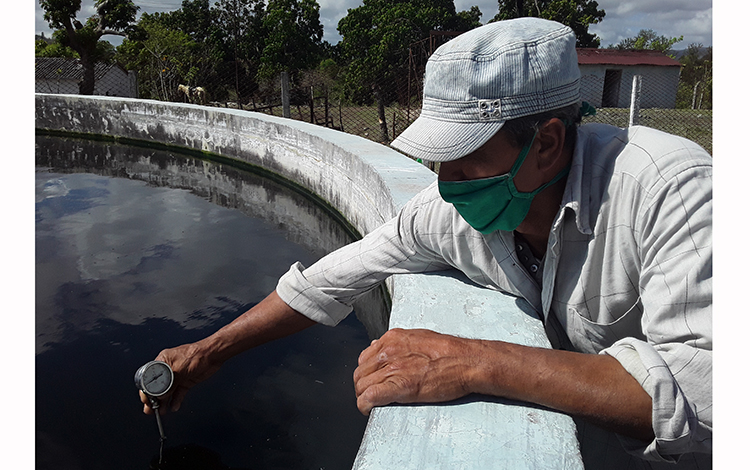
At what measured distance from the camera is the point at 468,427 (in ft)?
4.26

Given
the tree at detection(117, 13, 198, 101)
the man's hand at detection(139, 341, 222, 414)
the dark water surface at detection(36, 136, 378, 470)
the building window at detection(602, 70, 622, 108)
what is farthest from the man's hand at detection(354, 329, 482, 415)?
the building window at detection(602, 70, 622, 108)

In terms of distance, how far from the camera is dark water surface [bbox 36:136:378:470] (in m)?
2.72

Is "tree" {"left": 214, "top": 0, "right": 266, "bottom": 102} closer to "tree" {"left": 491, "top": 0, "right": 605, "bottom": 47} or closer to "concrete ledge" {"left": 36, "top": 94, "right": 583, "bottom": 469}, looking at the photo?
"tree" {"left": 491, "top": 0, "right": 605, "bottom": 47}

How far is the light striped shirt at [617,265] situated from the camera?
45.2 inches

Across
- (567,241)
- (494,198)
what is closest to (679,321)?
(567,241)

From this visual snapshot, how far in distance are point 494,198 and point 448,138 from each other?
209 millimetres

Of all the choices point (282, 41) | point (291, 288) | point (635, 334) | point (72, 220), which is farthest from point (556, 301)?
point (282, 41)

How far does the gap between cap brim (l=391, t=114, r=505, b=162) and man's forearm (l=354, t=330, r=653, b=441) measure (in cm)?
46

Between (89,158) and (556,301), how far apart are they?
9865 mm

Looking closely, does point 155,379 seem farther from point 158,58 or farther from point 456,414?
point 158,58

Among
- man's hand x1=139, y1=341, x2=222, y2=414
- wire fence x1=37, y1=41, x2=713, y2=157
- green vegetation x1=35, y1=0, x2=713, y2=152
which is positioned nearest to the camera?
man's hand x1=139, y1=341, x2=222, y2=414

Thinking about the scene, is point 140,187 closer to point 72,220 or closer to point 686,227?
point 72,220

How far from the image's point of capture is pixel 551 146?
56.4 inches

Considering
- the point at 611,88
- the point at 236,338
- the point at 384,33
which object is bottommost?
the point at 236,338
